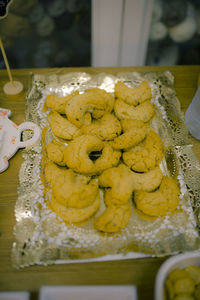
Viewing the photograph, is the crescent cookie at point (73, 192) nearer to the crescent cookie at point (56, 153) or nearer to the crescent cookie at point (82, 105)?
the crescent cookie at point (56, 153)

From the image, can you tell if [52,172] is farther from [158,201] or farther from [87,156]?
[158,201]

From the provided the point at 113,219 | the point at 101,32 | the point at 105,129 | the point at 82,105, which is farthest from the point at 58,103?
the point at 101,32

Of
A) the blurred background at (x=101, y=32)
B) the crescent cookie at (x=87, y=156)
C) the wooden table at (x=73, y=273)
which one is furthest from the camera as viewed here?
the blurred background at (x=101, y=32)

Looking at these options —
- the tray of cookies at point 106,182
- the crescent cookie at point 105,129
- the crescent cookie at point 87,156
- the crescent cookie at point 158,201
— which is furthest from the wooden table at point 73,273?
the crescent cookie at point 105,129

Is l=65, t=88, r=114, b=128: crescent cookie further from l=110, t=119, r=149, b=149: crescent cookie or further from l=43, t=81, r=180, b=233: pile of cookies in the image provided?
l=110, t=119, r=149, b=149: crescent cookie

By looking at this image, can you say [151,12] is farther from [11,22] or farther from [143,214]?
[143,214]

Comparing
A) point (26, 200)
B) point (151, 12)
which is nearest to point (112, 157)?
point (26, 200)
